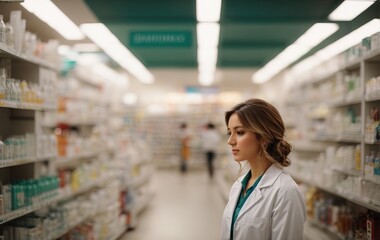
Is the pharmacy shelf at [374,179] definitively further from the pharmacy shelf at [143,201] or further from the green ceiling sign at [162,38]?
the pharmacy shelf at [143,201]

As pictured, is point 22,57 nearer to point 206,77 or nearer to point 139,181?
point 139,181

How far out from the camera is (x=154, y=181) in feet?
42.4

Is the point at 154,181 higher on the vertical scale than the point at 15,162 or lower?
lower

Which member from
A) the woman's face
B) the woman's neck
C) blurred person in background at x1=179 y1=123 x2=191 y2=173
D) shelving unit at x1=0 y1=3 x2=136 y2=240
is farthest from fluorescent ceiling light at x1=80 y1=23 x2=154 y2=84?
blurred person in background at x1=179 y1=123 x2=191 y2=173

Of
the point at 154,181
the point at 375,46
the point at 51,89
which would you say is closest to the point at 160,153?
the point at 154,181

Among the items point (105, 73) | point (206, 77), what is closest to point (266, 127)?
point (105, 73)

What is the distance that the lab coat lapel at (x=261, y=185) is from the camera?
7.91ft

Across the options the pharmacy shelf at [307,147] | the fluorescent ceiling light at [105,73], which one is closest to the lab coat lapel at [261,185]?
the pharmacy shelf at [307,147]

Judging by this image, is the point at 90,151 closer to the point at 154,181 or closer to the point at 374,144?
the point at 374,144

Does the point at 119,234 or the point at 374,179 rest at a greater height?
the point at 374,179

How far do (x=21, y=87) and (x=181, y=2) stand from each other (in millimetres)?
3282

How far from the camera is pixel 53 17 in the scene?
470 centimetres

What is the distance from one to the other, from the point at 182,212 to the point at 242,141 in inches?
236

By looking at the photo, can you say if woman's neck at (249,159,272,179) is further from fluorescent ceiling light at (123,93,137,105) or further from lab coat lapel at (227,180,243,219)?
fluorescent ceiling light at (123,93,137,105)
